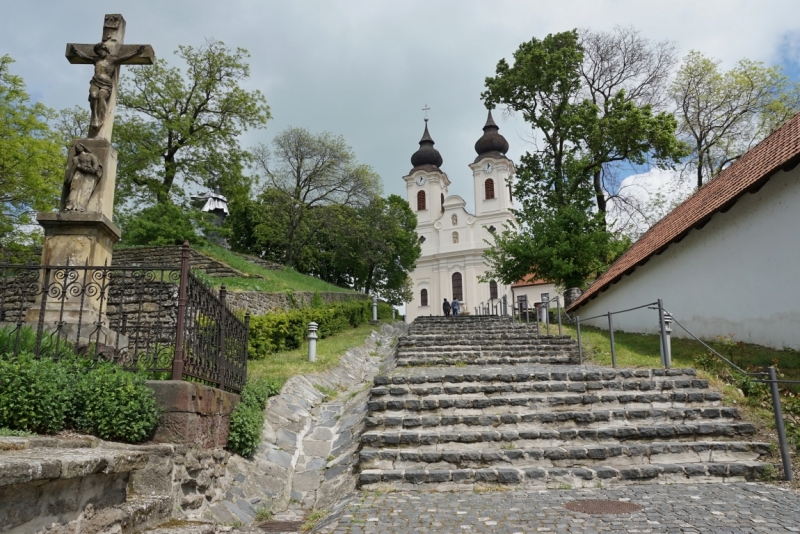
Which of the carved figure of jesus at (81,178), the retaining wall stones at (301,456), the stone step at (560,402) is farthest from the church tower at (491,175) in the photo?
the carved figure of jesus at (81,178)

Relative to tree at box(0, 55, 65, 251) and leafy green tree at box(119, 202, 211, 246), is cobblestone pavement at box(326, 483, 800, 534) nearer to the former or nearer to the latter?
tree at box(0, 55, 65, 251)

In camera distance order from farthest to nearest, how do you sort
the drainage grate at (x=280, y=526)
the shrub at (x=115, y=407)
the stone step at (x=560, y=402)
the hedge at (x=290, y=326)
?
the hedge at (x=290, y=326) → the stone step at (x=560, y=402) → the drainage grate at (x=280, y=526) → the shrub at (x=115, y=407)

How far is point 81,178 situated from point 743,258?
1127 cm

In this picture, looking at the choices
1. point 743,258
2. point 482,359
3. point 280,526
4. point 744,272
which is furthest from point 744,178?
point 280,526

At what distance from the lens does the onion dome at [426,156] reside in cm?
5582

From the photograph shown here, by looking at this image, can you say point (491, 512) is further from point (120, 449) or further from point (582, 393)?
point (582, 393)

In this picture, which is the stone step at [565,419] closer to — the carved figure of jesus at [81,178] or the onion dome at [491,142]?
the carved figure of jesus at [81,178]

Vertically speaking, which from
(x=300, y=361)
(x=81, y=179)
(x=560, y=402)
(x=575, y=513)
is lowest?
(x=575, y=513)

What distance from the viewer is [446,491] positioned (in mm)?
5895

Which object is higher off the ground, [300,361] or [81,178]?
[81,178]

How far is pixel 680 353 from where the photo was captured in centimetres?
1128

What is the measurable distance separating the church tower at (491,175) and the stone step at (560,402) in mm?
44061

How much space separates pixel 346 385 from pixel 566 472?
638 cm

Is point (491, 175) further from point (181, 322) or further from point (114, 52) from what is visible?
point (181, 322)
